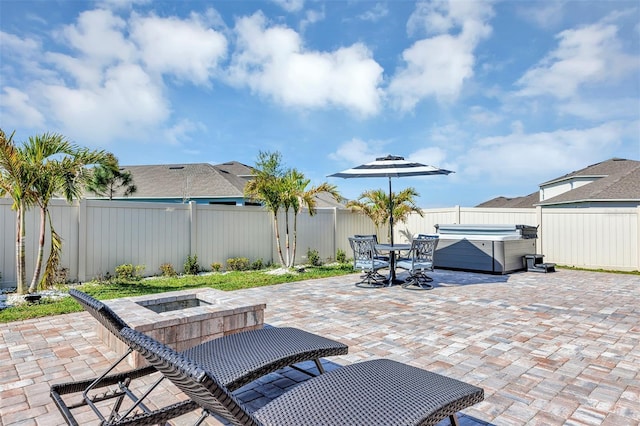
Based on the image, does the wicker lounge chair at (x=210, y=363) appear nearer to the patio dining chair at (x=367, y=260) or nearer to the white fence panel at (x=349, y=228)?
the patio dining chair at (x=367, y=260)

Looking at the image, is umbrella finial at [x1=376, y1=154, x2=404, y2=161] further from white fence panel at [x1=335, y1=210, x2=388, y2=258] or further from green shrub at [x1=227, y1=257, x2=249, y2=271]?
green shrub at [x1=227, y1=257, x2=249, y2=271]

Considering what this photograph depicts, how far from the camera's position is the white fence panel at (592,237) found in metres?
10.1

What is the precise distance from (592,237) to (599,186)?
862 cm

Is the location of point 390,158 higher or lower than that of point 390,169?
higher

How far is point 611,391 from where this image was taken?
9.54 ft

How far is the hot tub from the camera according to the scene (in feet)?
31.4

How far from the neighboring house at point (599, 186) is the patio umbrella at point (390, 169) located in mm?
11661

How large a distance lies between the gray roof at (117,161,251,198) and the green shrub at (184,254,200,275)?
9.82 m

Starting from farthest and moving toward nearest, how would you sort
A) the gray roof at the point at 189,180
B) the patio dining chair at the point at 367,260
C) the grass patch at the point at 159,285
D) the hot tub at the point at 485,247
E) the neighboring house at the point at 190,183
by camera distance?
the gray roof at the point at 189,180 < the neighboring house at the point at 190,183 < the hot tub at the point at 485,247 < the patio dining chair at the point at 367,260 < the grass patch at the point at 159,285

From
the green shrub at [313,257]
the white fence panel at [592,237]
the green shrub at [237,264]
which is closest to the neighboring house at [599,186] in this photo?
the white fence panel at [592,237]

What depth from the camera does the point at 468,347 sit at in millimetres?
3932

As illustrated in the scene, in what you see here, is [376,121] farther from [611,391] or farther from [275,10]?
[611,391]

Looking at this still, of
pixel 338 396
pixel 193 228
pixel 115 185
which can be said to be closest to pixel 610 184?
pixel 193 228

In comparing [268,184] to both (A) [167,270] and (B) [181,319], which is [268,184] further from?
(B) [181,319]
